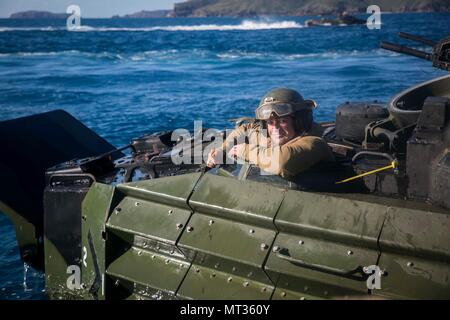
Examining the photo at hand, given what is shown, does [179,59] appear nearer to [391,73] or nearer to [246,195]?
[391,73]

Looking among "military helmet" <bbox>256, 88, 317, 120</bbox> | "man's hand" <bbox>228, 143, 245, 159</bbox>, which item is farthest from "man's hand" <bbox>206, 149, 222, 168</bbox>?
"military helmet" <bbox>256, 88, 317, 120</bbox>

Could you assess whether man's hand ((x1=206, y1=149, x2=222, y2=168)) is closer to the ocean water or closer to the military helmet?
the military helmet

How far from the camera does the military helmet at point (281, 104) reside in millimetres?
4938

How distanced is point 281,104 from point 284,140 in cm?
33

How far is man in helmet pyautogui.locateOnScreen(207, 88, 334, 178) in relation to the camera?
15.5 ft

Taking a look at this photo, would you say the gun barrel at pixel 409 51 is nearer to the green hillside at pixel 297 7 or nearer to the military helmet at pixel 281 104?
the military helmet at pixel 281 104

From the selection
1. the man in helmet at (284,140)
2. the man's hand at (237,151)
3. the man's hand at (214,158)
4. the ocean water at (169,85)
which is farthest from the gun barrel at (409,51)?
the ocean water at (169,85)

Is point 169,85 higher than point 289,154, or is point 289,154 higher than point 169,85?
point 289,154

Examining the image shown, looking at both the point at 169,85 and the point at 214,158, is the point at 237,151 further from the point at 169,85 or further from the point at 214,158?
the point at 169,85

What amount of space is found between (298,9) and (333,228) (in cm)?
15893

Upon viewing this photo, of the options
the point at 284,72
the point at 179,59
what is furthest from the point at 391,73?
the point at 179,59

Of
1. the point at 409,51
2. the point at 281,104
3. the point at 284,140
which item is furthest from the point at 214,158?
the point at 409,51

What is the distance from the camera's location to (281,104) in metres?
4.96

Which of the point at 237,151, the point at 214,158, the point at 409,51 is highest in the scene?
the point at 409,51
